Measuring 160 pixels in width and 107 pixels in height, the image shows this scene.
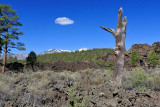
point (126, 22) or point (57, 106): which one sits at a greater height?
point (126, 22)

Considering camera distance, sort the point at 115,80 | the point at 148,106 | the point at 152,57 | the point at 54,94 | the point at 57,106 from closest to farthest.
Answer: the point at 148,106 → the point at 57,106 → the point at 54,94 → the point at 115,80 → the point at 152,57

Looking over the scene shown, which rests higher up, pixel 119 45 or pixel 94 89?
pixel 119 45

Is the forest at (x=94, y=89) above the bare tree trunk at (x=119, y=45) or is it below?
below

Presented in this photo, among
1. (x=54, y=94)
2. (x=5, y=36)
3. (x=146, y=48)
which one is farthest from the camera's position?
(x=146, y=48)

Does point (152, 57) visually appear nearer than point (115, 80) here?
No

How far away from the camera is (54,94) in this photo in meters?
5.10

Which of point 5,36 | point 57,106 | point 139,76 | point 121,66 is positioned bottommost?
point 57,106

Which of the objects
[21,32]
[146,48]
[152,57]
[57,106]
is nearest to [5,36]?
[21,32]

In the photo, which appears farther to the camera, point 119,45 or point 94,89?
point 119,45

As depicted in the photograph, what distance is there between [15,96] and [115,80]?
503cm

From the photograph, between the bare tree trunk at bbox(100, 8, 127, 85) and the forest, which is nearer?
the forest

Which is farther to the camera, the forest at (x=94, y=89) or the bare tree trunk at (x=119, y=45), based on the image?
the bare tree trunk at (x=119, y=45)

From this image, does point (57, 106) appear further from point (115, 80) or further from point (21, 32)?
point (21, 32)

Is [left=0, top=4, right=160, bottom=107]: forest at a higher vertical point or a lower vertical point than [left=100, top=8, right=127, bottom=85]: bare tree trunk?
lower
